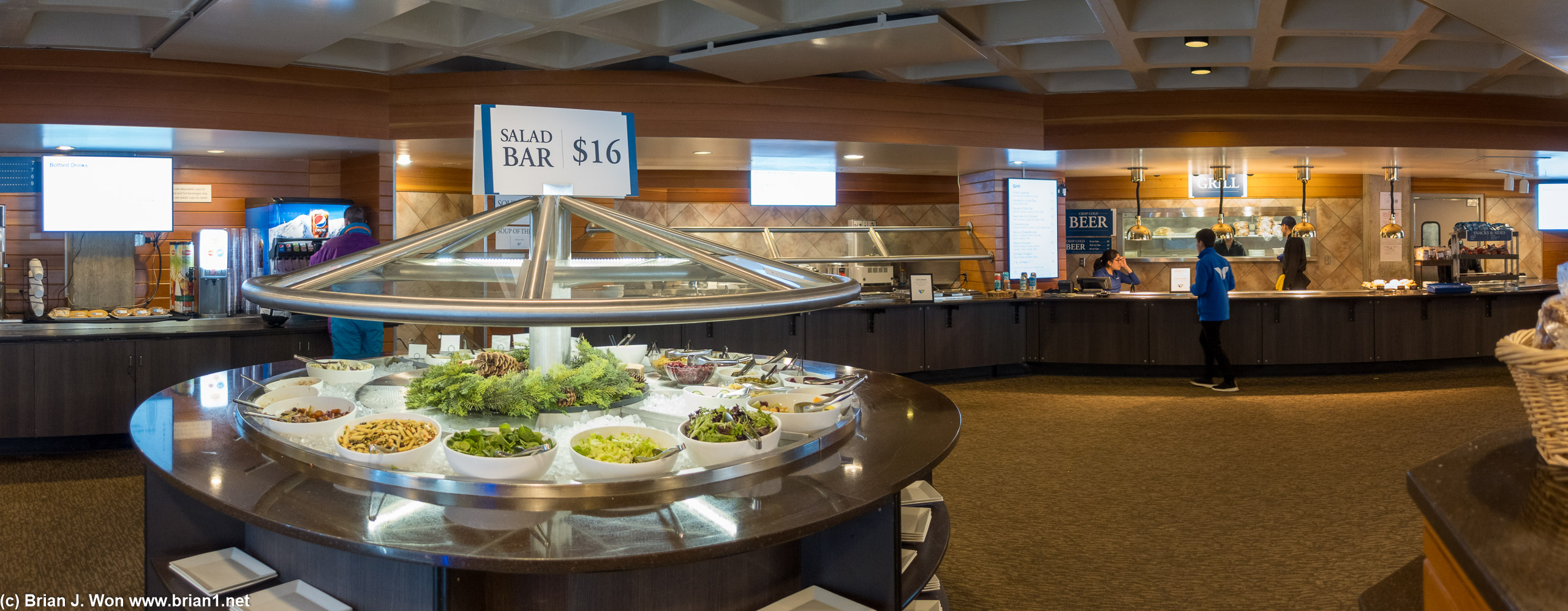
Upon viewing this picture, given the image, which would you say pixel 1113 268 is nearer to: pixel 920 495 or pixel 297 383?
pixel 920 495

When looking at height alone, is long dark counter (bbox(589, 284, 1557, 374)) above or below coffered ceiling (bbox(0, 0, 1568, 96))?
below

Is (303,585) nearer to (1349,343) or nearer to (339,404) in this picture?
(339,404)

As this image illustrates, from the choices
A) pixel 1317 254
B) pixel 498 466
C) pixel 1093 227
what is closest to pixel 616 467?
pixel 498 466

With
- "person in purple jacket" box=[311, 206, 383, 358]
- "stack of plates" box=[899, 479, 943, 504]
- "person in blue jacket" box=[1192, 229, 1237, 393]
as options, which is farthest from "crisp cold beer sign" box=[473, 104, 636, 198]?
"person in blue jacket" box=[1192, 229, 1237, 393]

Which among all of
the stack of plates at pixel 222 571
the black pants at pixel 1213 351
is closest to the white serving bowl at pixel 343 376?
the stack of plates at pixel 222 571

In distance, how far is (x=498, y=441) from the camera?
1912 millimetres

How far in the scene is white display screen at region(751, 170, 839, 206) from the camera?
940 cm

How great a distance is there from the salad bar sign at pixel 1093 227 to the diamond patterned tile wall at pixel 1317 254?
90mm

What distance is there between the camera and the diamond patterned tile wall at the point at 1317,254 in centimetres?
1235

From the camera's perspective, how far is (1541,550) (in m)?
1.12

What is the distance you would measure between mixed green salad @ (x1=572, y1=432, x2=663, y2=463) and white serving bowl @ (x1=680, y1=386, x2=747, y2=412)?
0.31m

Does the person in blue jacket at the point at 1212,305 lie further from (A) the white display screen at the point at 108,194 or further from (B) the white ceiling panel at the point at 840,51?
(A) the white display screen at the point at 108,194

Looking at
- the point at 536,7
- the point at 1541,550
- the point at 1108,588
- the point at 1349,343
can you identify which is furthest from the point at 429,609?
the point at 1349,343

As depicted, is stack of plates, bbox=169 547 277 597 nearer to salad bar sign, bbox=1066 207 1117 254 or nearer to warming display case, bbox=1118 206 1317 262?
salad bar sign, bbox=1066 207 1117 254
